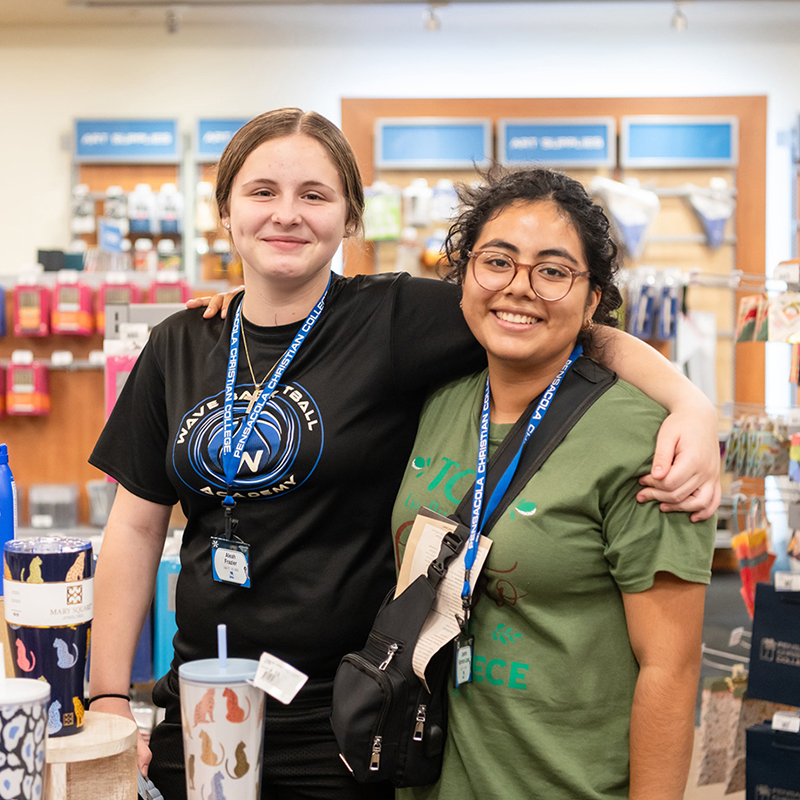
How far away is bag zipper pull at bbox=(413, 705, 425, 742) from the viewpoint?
1.28 m

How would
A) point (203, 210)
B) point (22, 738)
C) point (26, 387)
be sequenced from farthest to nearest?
1. point (203, 210)
2. point (26, 387)
3. point (22, 738)

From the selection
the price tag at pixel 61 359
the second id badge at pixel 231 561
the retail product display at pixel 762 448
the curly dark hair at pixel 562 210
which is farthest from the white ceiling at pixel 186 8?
the second id badge at pixel 231 561

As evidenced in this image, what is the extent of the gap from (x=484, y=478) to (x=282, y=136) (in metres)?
0.69

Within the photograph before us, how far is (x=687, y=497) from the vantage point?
1.23 meters

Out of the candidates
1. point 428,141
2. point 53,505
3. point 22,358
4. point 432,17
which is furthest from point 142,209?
point 53,505

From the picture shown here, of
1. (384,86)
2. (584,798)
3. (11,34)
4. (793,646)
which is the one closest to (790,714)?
(793,646)

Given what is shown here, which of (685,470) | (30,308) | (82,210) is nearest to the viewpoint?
(685,470)

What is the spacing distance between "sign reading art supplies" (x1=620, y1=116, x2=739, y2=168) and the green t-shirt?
5929mm

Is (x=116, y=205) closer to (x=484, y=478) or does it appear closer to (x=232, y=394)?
(x=232, y=394)

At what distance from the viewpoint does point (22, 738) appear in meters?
0.85

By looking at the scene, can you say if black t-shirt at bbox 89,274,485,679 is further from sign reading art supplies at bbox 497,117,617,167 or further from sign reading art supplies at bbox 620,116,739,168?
sign reading art supplies at bbox 620,116,739,168

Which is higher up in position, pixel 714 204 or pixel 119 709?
pixel 714 204

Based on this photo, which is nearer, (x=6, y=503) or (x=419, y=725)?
(x=419, y=725)

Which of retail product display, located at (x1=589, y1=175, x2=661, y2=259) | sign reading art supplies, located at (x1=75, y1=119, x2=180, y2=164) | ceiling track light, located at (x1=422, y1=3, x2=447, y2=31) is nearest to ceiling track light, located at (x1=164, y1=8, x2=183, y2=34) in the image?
sign reading art supplies, located at (x1=75, y1=119, x2=180, y2=164)
